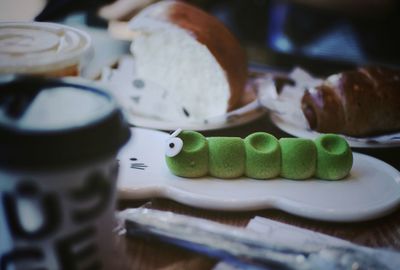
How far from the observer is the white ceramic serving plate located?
1.97 ft

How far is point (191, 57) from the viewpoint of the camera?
39.4 inches

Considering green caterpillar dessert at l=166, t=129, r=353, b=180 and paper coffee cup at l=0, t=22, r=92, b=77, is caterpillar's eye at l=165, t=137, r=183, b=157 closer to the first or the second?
green caterpillar dessert at l=166, t=129, r=353, b=180

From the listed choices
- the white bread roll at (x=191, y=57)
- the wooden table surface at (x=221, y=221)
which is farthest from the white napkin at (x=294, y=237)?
the white bread roll at (x=191, y=57)

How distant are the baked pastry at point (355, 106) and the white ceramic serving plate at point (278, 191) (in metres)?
0.22

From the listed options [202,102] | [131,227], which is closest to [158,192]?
[131,227]

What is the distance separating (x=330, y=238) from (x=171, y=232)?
0.61ft

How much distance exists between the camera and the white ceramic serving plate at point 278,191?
0.60m

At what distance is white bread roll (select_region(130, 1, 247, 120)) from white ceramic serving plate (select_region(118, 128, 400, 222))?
299 millimetres

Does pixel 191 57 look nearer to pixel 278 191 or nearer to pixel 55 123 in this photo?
pixel 278 191

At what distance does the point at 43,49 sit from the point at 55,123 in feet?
0.62

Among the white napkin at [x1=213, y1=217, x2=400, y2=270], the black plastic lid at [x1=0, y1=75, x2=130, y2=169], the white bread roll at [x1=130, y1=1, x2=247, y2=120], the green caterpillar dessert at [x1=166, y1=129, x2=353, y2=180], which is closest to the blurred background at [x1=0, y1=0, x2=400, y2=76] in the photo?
the white bread roll at [x1=130, y1=1, x2=247, y2=120]

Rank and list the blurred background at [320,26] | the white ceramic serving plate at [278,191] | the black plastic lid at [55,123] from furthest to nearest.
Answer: the blurred background at [320,26], the white ceramic serving plate at [278,191], the black plastic lid at [55,123]

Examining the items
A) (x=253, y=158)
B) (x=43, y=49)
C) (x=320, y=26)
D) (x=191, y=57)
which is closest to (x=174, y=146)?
(x=253, y=158)

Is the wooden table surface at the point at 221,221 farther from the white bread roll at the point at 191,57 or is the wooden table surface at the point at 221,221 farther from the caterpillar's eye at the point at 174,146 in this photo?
the white bread roll at the point at 191,57
